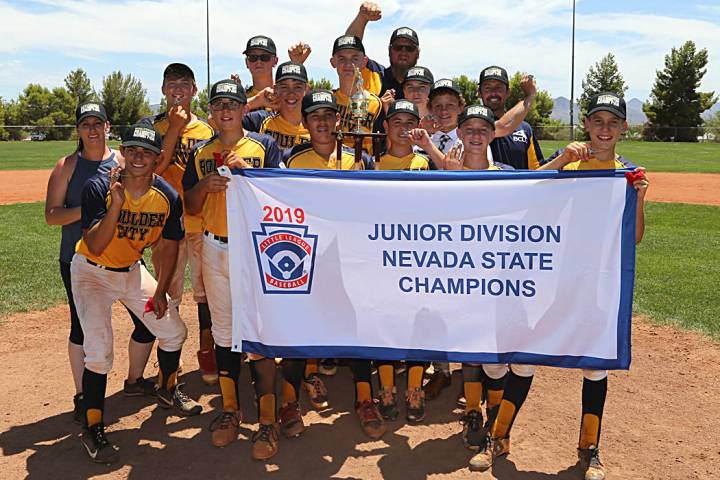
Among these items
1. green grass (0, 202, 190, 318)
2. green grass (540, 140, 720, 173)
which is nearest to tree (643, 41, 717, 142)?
green grass (540, 140, 720, 173)

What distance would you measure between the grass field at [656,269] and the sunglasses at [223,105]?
4992mm

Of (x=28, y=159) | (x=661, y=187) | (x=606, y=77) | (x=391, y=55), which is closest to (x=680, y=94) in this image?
(x=606, y=77)

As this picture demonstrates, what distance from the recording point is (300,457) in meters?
4.91

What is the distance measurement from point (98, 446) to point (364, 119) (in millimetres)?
3686

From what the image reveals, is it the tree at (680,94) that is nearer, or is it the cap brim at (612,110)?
the cap brim at (612,110)

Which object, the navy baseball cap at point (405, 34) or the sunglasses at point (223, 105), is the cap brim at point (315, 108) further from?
the navy baseball cap at point (405, 34)

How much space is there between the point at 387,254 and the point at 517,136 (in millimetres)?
2171

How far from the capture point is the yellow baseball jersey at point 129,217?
4.82 m

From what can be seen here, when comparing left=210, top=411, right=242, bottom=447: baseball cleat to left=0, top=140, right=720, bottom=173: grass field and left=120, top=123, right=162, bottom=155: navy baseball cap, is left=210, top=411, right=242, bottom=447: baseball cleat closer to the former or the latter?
left=120, top=123, right=162, bottom=155: navy baseball cap

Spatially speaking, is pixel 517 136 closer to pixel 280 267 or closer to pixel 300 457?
pixel 280 267

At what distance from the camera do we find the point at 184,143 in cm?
600

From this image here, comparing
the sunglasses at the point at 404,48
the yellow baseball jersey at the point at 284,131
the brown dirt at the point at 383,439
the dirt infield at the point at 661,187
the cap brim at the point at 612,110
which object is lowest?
the brown dirt at the point at 383,439

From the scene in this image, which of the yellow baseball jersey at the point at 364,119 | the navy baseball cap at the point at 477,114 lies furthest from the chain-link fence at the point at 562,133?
the navy baseball cap at the point at 477,114

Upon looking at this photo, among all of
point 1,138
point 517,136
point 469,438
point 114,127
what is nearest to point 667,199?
point 517,136
